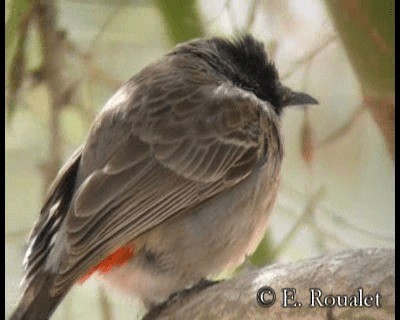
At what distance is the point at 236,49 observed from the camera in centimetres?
403

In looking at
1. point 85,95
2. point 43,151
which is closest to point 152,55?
point 85,95

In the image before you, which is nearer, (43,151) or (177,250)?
(177,250)

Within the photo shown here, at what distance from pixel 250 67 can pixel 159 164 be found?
67cm

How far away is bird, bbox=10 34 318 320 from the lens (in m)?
3.35

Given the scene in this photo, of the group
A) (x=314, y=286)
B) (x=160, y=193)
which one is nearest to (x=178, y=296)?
(x=160, y=193)

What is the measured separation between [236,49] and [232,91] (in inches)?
9.7

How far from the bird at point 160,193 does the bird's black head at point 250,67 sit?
75 millimetres

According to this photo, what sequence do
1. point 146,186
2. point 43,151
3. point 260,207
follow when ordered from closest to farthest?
point 146,186
point 260,207
point 43,151

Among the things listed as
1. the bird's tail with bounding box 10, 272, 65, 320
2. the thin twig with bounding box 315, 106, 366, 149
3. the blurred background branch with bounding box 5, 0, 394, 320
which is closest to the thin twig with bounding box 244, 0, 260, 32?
the blurred background branch with bounding box 5, 0, 394, 320

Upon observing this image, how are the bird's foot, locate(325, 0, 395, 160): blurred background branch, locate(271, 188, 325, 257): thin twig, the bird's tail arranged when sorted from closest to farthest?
the bird's tail → the bird's foot → locate(325, 0, 395, 160): blurred background branch → locate(271, 188, 325, 257): thin twig

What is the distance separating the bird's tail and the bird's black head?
3.64 ft

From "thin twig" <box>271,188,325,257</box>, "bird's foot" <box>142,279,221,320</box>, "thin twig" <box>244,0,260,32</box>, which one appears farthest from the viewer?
"thin twig" <box>244,0,260,32</box>

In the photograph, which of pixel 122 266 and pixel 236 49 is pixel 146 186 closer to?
pixel 122 266

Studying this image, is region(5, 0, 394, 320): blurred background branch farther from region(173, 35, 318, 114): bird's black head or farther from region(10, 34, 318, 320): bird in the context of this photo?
region(10, 34, 318, 320): bird
